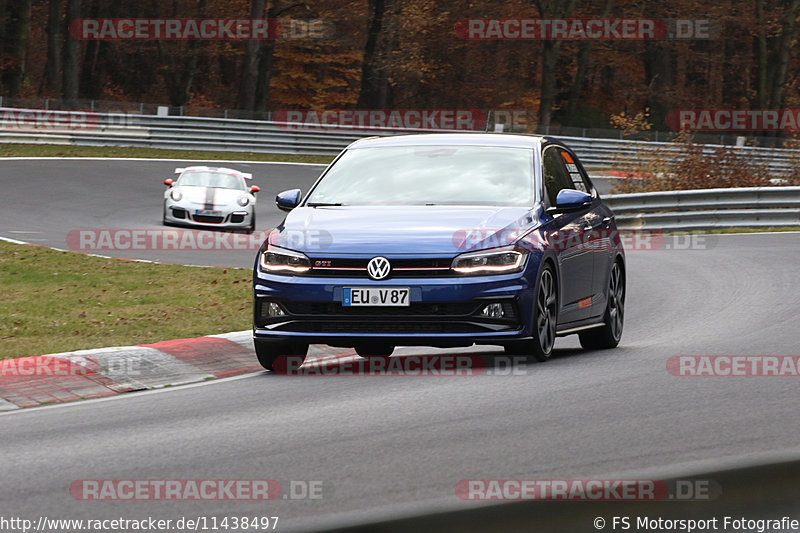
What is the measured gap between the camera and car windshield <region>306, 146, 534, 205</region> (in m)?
10.1

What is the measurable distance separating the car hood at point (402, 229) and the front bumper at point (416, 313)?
0.71 feet

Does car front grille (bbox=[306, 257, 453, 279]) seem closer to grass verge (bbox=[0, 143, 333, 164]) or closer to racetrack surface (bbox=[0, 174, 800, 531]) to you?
racetrack surface (bbox=[0, 174, 800, 531])

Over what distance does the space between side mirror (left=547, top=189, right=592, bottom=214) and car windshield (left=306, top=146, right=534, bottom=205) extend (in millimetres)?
210

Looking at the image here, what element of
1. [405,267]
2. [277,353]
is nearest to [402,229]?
[405,267]

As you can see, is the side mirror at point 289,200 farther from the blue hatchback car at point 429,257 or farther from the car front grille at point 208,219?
the car front grille at point 208,219

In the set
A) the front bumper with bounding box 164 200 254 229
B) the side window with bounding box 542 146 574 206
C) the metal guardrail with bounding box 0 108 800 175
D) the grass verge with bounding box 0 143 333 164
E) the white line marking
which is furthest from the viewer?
the metal guardrail with bounding box 0 108 800 175

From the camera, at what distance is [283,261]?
9336 mm

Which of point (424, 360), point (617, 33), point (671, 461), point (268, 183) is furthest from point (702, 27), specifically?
point (671, 461)

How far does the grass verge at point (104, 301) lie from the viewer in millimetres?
11570

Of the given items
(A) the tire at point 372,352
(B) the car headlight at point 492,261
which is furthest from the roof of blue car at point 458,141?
(B) the car headlight at point 492,261

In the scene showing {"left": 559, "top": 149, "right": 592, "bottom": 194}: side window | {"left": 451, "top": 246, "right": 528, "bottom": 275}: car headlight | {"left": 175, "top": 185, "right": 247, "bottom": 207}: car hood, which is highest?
{"left": 559, "top": 149, "right": 592, "bottom": 194}: side window

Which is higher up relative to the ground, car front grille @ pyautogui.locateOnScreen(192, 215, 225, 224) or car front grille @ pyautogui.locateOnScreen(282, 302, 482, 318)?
car front grille @ pyautogui.locateOnScreen(282, 302, 482, 318)

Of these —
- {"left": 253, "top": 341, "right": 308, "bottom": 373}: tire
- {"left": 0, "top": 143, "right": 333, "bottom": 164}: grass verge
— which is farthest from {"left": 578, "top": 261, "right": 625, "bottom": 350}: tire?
{"left": 0, "top": 143, "right": 333, "bottom": 164}: grass verge

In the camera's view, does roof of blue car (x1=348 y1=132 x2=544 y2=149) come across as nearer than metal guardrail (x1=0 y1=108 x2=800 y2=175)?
Yes
